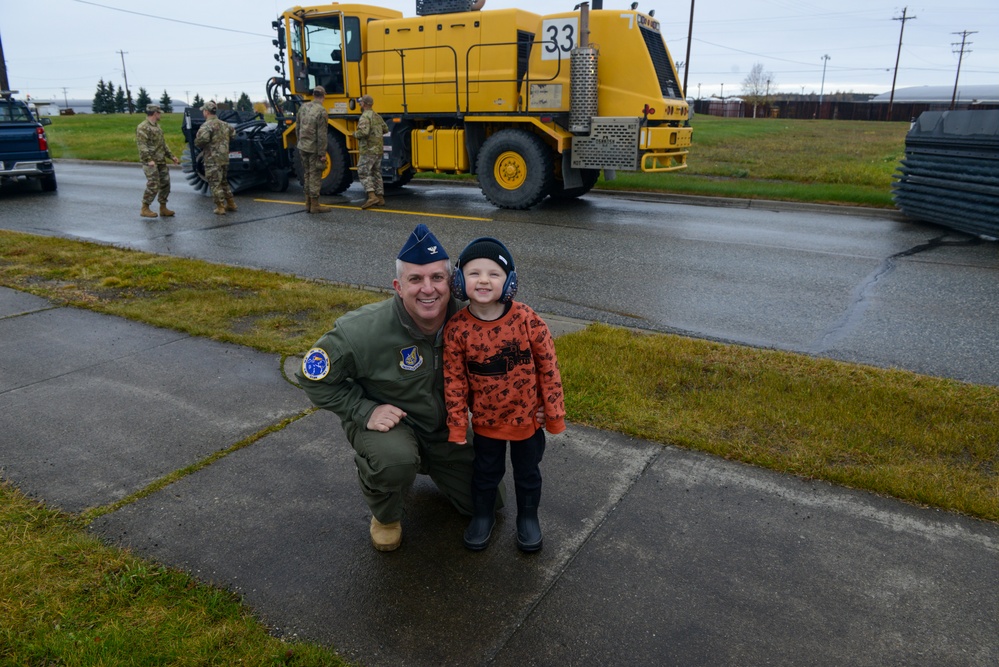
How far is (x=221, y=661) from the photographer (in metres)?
2.30

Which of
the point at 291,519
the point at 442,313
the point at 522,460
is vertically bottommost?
the point at 291,519

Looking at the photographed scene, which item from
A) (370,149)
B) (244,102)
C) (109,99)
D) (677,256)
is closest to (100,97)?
(109,99)

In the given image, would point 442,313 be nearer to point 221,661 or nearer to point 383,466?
point 383,466

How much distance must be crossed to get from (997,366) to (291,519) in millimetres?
4800

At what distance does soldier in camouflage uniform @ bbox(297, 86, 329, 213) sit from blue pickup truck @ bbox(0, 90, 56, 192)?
5560mm

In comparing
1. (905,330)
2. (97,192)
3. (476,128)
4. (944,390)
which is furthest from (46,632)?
(97,192)

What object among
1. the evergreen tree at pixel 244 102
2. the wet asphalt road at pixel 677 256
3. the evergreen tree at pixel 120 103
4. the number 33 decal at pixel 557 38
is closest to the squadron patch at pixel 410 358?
the wet asphalt road at pixel 677 256

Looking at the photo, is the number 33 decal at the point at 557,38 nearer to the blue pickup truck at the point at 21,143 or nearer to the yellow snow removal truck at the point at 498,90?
the yellow snow removal truck at the point at 498,90

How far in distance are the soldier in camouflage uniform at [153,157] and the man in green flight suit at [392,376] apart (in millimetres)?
10338

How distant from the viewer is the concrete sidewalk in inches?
97.2

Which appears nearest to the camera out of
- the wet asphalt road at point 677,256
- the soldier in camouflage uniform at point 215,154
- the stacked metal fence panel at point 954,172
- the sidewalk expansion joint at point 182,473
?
the sidewalk expansion joint at point 182,473

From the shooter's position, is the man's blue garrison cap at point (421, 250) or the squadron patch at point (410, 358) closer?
the man's blue garrison cap at point (421, 250)

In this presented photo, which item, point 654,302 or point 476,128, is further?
point 476,128

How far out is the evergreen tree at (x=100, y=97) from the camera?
71.2 meters
